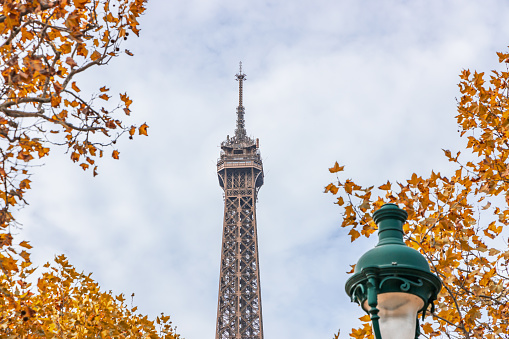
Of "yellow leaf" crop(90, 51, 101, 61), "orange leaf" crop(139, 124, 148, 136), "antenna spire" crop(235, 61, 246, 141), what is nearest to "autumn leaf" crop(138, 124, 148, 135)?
"orange leaf" crop(139, 124, 148, 136)

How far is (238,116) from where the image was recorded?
8562cm

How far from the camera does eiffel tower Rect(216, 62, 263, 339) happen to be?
6900cm

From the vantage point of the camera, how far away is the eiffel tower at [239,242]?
226ft

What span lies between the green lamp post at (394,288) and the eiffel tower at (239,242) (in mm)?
64831

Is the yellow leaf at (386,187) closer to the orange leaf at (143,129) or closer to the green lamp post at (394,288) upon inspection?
the orange leaf at (143,129)

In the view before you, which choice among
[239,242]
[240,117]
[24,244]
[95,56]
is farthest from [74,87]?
[240,117]

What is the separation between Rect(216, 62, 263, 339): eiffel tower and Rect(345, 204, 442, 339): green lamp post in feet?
213

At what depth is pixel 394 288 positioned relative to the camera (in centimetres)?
472

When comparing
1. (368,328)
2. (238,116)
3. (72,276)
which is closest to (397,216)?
(368,328)

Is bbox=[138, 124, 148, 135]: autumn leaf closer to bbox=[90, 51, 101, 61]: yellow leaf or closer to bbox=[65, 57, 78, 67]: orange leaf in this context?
bbox=[90, 51, 101, 61]: yellow leaf

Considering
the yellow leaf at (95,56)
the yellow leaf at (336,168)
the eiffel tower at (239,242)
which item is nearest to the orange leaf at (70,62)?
the yellow leaf at (95,56)

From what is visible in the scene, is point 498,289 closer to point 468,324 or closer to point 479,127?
point 468,324

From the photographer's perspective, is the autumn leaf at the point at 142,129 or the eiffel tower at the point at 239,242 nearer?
the autumn leaf at the point at 142,129

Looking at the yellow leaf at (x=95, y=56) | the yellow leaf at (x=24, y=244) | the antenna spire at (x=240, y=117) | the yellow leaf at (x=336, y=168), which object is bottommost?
the yellow leaf at (x=24, y=244)
